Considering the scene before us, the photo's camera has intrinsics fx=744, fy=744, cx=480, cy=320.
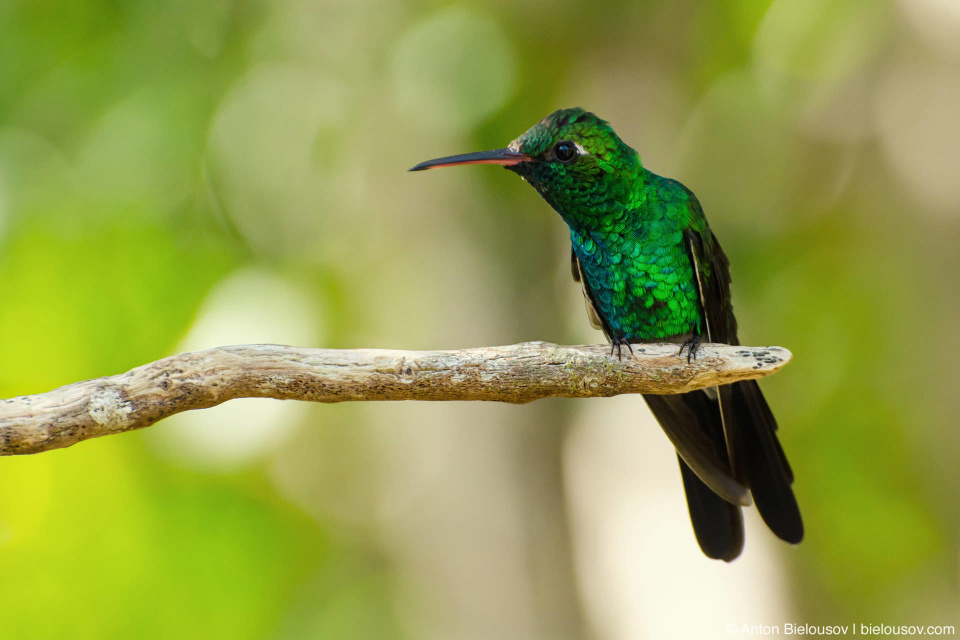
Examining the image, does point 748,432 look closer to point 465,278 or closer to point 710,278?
point 710,278

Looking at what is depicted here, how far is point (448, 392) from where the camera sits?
93.8 inches

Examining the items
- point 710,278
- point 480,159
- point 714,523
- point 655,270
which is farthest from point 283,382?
point 714,523

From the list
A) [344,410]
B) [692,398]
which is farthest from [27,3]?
[692,398]

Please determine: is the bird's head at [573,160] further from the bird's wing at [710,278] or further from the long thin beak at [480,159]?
the bird's wing at [710,278]

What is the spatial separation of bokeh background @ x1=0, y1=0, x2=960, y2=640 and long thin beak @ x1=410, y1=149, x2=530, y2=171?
2.75 metres

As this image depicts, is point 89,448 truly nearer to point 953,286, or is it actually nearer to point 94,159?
point 94,159

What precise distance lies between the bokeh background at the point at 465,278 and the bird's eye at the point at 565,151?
281cm

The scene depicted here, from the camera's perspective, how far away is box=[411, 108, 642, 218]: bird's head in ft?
9.78

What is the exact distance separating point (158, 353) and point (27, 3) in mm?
2895

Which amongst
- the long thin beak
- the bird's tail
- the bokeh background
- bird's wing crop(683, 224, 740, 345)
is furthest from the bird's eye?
the bokeh background

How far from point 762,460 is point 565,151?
64.0 inches

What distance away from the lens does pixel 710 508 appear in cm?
353

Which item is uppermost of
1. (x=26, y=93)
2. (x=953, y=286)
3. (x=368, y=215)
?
(x=26, y=93)

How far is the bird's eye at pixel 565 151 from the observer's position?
299 cm
